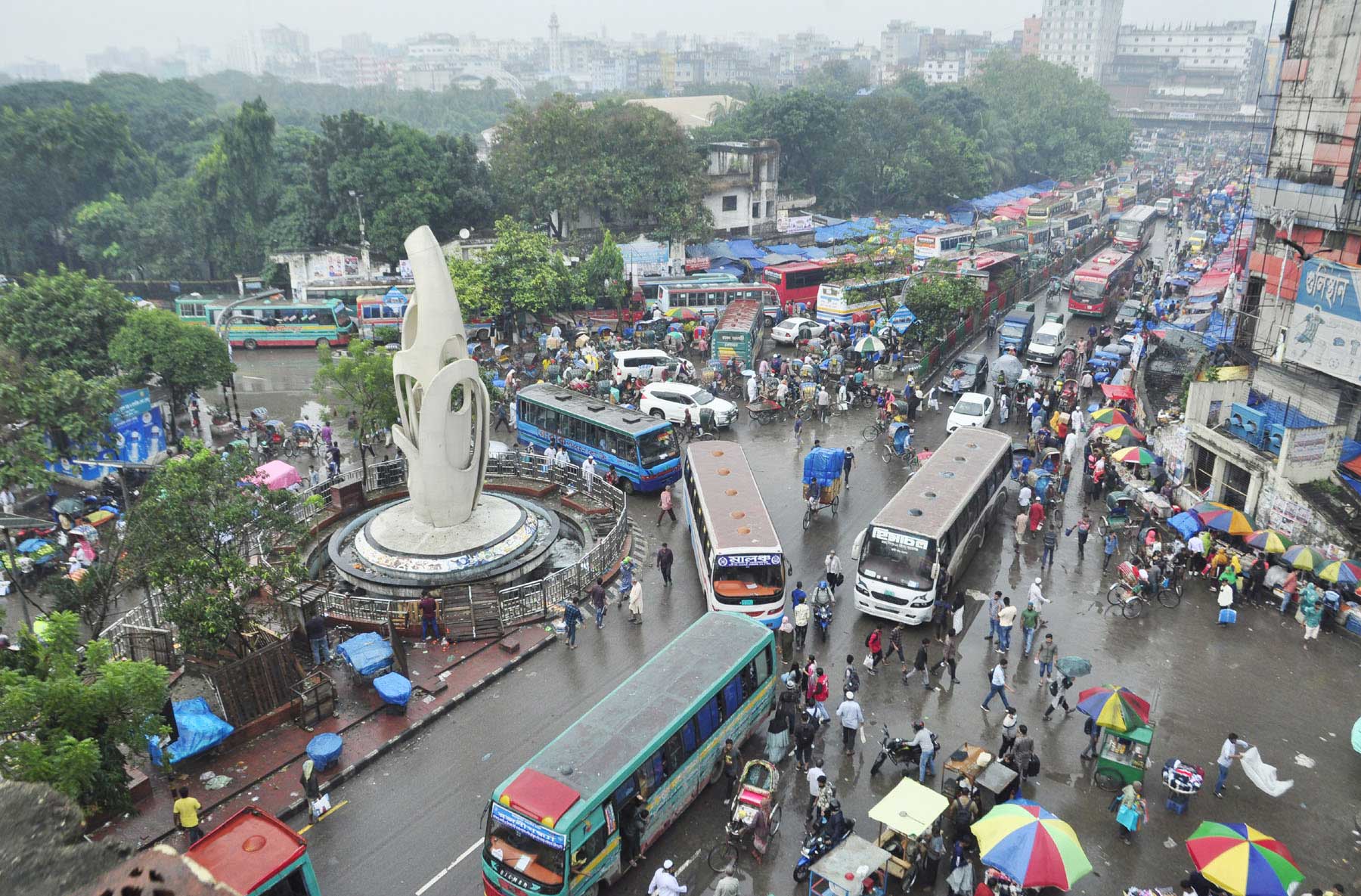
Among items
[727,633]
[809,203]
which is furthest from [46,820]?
[809,203]

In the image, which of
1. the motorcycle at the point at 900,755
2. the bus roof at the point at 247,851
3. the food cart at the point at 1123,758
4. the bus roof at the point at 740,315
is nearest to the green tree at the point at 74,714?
the bus roof at the point at 247,851

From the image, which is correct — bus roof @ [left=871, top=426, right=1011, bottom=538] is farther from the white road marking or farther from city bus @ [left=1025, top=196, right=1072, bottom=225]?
city bus @ [left=1025, top=196, right=1072, bottom=225]

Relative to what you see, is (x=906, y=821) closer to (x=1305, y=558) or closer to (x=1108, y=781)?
(x=1108, y=781)

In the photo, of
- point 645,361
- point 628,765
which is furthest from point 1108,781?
point 645,361

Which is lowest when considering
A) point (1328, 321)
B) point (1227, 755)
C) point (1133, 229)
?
point (1227, 755)

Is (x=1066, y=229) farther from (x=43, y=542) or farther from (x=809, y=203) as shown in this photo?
(x=43, y=542)

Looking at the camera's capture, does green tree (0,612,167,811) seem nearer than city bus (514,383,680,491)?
Yes

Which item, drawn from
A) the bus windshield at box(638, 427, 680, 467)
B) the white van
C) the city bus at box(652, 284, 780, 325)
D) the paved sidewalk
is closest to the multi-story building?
the city bus at box(652, 284, 780, 325)
